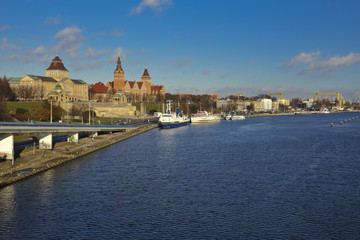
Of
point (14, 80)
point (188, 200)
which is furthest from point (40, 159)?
point (14, 80)

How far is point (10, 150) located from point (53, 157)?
7.98 m

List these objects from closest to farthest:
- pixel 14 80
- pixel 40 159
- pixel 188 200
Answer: pixel 188 200
pixel 40 159
pixel 14 80

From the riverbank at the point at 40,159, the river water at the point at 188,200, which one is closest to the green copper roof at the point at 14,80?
the riverbank at the point at 40,159

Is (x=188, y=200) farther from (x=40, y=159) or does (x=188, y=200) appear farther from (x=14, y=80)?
(x=14, y=80)

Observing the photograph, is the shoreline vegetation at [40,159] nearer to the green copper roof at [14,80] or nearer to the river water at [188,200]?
the river water at [188,200]

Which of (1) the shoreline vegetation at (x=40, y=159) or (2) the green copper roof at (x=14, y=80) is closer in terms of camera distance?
(1) the shoreline vegetation at (x=40, y=159)

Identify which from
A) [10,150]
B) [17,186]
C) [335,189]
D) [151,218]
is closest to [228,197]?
[151,218]

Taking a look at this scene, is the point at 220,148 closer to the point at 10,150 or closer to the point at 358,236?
the point at 10,150

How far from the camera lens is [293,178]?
4722cm

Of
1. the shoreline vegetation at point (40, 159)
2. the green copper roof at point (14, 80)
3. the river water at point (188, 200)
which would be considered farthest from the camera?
the green copper roof at point (14, 80)

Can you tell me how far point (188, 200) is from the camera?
123 ft

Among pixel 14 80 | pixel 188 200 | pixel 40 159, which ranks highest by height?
pixel 14 80

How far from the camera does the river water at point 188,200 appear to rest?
29.5 metres

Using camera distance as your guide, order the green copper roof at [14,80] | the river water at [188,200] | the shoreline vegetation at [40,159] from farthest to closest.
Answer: the green copper roof at [14,80]
the shoreline vegetation at [40,159]
the river water at [188,200]
